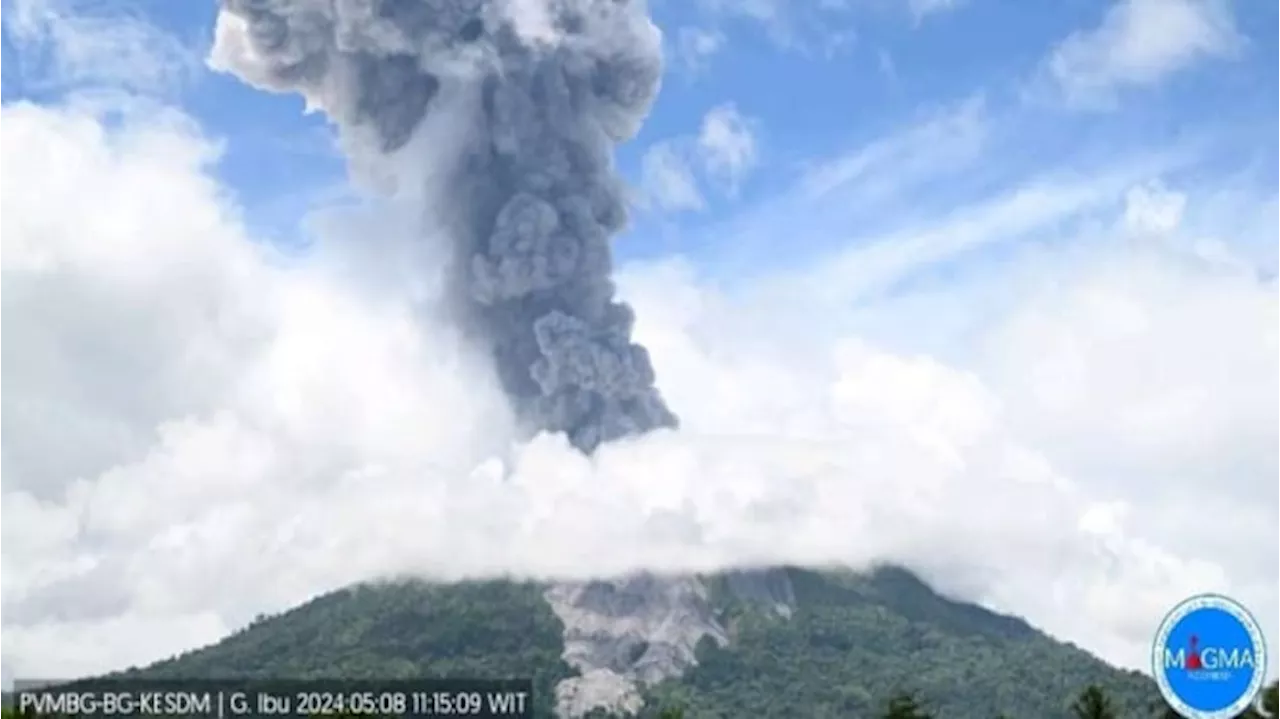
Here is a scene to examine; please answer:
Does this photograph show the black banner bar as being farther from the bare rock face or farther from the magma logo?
the bare rock face

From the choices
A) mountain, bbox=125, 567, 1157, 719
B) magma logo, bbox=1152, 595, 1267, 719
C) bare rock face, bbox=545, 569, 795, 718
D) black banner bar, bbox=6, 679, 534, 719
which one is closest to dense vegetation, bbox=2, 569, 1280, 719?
mountain, bbox=125, 567, 1157, 719

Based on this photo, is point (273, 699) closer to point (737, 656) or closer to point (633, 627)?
point (737, 656)

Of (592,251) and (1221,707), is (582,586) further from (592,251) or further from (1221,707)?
(1221,707)

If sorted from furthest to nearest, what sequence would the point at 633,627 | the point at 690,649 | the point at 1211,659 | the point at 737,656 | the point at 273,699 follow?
the point at 633,627
the point at 690,649
the point at 737,656
the point at 273,699
the point at 1211,659

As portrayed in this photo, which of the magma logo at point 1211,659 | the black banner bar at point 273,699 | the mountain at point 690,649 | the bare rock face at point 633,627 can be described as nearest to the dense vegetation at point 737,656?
the mountain at point 690,649

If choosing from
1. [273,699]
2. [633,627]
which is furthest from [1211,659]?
[633,627]

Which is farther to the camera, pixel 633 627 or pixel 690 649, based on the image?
pixel 633 627

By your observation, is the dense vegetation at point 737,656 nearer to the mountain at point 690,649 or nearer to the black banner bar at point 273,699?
the mountain at point 690,649
